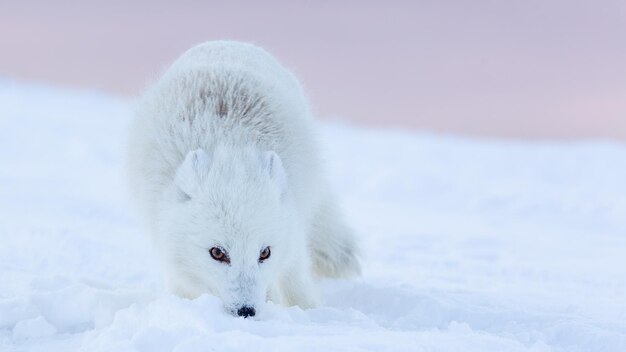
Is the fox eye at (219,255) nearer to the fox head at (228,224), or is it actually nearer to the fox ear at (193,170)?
the fox head at (228,224)

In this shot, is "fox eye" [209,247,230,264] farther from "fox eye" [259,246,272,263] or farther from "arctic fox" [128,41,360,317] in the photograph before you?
"fox eye" [259,246,272,263]

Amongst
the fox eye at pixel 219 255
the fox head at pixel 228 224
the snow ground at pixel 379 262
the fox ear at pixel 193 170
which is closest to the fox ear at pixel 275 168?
the fox head at pixel 228 224

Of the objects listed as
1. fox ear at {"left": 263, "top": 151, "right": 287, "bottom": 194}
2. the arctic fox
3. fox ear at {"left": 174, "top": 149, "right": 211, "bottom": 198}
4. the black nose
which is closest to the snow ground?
the black nose

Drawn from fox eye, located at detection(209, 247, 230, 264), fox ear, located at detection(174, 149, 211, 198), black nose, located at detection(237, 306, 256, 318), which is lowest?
black nose, located at detection(237, 306, 256, 318)

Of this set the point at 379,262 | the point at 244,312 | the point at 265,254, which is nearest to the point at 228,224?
the point at 265,254

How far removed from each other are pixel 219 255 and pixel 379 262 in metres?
3.42

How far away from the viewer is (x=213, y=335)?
10.6 ft

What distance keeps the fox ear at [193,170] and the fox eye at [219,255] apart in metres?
0.27

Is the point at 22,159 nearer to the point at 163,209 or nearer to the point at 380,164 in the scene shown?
the point at 380,164

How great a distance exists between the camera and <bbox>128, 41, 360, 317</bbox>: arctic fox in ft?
12.0

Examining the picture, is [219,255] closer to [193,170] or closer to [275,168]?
[193,170]

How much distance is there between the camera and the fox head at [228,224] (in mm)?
3623

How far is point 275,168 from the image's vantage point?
3.95 m

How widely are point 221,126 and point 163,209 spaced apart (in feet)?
1.64
